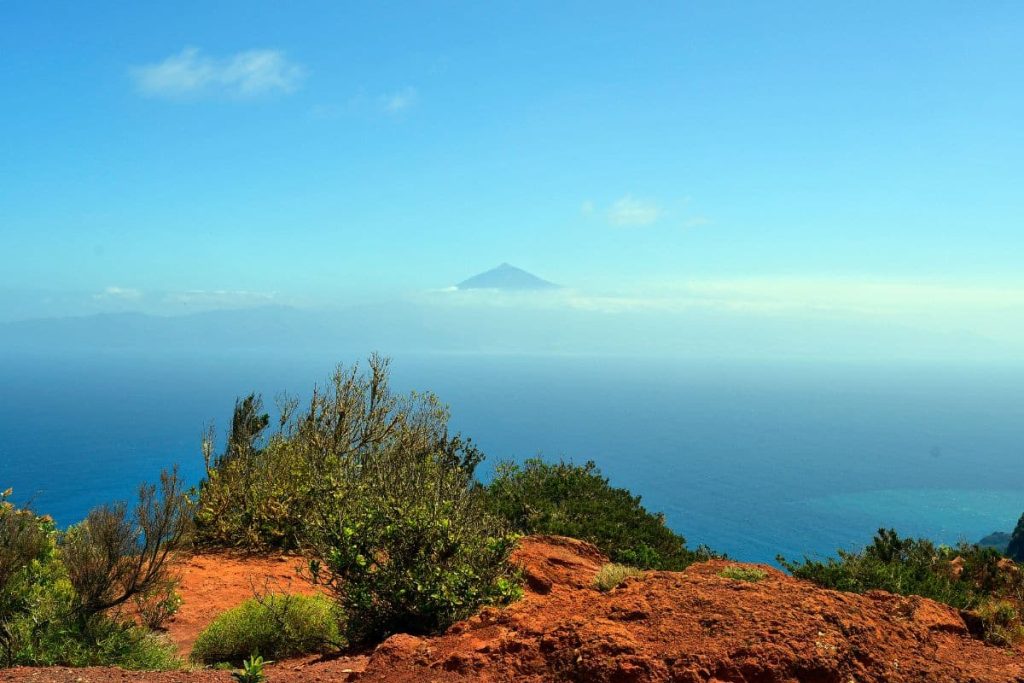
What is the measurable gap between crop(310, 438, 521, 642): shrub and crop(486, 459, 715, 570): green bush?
14.5 feet

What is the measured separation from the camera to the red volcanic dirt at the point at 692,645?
5848 millimetres

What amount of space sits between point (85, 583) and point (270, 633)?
2683 millimetres

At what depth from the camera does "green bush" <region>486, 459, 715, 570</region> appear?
511 inches

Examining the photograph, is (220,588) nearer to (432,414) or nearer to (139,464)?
(432,414)

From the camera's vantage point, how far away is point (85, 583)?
31.4 feet

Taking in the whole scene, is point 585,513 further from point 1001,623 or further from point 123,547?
point 123,547

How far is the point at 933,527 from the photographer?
114 m

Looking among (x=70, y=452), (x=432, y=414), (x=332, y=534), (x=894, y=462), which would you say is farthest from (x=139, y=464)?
(x=894, y=462)

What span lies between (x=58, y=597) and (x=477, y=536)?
578cm

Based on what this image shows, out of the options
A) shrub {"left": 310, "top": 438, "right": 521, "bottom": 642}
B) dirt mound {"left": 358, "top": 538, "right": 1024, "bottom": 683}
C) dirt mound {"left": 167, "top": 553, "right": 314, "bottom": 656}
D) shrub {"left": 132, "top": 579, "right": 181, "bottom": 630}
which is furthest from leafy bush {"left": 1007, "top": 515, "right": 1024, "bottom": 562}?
shrub {"left": 132, "top": 579, "right": 181, "bottom": 630}

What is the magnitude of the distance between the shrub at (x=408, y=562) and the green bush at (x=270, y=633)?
1.14m

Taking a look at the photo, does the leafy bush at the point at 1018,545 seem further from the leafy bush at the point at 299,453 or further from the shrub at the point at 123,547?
the shrub at the point at 123,547

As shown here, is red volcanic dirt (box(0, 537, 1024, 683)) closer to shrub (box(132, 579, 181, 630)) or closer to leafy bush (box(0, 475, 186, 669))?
leafy bush (box(0, 475, 186, 669))

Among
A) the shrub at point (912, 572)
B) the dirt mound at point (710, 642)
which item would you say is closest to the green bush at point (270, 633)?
the dirt mound at point (710, 642)
